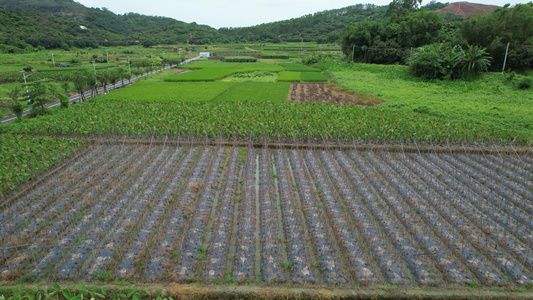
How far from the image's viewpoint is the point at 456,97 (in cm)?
2602

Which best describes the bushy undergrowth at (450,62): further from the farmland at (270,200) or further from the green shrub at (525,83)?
the farmland at (270,200)

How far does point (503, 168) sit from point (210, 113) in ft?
52.2

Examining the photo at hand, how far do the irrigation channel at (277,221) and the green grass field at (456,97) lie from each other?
559 cm

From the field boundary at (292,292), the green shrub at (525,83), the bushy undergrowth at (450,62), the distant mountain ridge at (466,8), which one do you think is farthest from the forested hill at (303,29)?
the field boundary at (292,292)

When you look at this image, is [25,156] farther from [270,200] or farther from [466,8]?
[466,8]

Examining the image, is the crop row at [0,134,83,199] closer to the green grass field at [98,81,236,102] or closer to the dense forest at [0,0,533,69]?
the green grass field at [98,81,236,102]

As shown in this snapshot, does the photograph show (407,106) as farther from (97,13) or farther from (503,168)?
(97,13)

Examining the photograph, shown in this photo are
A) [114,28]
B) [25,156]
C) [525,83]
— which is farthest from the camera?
[114,28]

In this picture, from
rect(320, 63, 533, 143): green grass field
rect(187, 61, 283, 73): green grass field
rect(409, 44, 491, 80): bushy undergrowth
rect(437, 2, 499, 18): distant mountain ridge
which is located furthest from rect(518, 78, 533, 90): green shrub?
rect(437, 2, 499, 18): distant mountain ridge

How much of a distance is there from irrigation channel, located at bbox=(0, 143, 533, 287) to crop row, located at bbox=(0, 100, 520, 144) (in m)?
1.97

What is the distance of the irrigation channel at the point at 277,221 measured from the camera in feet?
23.8

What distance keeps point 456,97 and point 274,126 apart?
63.1 ft

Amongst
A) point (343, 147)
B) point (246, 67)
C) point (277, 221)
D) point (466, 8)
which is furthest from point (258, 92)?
point (466, 8)

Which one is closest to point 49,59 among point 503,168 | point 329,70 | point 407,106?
point 329,70
